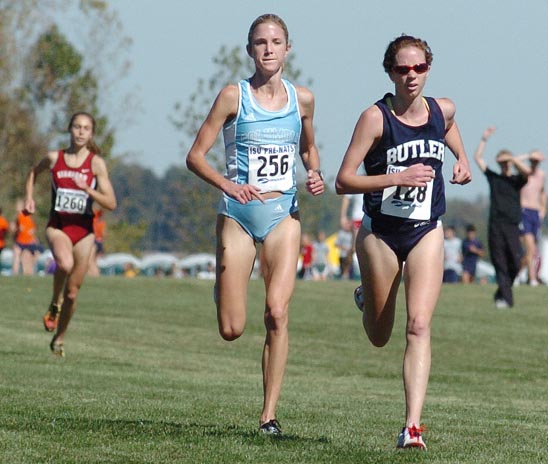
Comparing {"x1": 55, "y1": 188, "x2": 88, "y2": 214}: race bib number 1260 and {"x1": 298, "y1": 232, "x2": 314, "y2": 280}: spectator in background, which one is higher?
{"x1": 298, "y1": 232, "x2": 314, "y2": 280}: spectator in background

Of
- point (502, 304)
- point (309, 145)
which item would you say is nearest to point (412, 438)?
point (309, 145)

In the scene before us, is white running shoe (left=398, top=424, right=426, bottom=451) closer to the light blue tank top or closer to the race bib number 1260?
the light blue tank top

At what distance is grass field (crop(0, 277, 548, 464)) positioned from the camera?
777 centimetres

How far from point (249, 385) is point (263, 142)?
5.10 m

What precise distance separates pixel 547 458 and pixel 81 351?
1006 cm

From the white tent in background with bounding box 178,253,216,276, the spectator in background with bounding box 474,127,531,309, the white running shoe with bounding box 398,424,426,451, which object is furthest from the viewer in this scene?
the white tent in background with bounding box 178,253,216,276

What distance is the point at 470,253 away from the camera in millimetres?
37344

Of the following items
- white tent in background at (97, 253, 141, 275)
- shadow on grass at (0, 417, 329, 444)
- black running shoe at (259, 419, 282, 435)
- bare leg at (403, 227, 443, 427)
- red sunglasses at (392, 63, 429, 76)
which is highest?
white tent in background at (97, 253, 141, 275)

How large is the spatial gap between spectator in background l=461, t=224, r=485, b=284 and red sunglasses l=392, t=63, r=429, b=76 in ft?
92.9

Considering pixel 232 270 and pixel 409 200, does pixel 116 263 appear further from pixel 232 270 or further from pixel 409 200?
pixel 409 200

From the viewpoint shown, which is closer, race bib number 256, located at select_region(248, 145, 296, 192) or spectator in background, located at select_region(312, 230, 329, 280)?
race bib number 256, located at select_region(248, 145, 296, 192)

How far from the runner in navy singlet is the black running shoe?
0.97 metres

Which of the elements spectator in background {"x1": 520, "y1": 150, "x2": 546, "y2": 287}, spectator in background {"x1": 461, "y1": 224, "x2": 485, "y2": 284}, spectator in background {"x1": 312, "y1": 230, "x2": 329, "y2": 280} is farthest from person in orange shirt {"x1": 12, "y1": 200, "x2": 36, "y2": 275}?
spectator in background {"x1": 520, "y1": 150, "x2": 546, "y2": 287}

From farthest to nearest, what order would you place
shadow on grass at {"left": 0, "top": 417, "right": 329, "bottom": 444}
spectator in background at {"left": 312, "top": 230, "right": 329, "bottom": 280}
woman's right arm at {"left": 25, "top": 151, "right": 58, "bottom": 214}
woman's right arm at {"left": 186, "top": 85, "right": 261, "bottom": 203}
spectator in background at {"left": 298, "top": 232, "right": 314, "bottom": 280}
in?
spectator in background at {"left": 312, "top": 230, "right": 329, "bottom": 280}
spectator in background at {"left": 298, "top": 232, "right": 314, "bottom": 280}
woman's right arm at {"left": 25, "top": 151, "right": 58, "bottom": 214}
woman's right arm at {"left": 186, "top": 85, "right": 261, "bottom": 203}
shadow on grass at {"left": 0, "top": 417, "right": 329, "bottom": 444}
